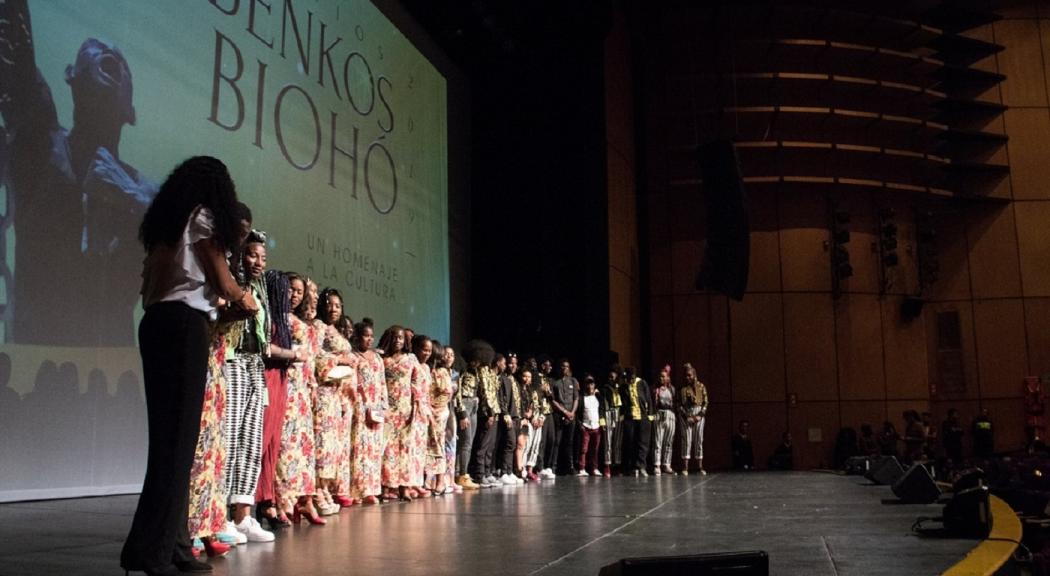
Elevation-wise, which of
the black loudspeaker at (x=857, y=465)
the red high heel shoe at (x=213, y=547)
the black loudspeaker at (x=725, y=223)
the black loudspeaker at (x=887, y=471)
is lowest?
the black loudspeaker at (x=857, y=465)

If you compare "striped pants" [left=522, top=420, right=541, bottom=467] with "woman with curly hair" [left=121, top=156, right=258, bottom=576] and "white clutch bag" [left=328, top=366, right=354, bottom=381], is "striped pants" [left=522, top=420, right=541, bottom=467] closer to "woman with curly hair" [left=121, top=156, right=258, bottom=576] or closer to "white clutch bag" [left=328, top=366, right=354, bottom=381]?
"white clutch bag" [left=328, top=366, right=354, bottom=381]

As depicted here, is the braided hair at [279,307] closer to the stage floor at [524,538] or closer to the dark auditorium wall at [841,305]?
the stage floor at [524,538]

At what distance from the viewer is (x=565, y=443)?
35.6 ft

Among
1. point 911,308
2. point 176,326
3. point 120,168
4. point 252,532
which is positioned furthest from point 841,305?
point 176,326

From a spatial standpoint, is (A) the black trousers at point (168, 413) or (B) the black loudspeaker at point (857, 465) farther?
(B) the black loudspeaker at point (857, 465)

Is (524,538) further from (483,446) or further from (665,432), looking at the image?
(665,432)

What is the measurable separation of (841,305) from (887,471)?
26.3ft

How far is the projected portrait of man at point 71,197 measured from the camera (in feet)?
15.5

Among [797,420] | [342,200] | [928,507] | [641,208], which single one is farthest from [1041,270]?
[342,200]

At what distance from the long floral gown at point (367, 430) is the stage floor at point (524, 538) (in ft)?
0.67

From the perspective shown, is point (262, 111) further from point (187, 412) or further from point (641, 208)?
point (641, 208)

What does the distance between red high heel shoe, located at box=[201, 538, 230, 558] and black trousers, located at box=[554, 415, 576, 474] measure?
746 centimetres

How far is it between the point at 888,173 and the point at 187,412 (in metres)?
15.2

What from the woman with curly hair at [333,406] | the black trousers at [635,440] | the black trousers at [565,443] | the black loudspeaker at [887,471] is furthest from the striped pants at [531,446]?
the woman with curly hair at [333,406]
